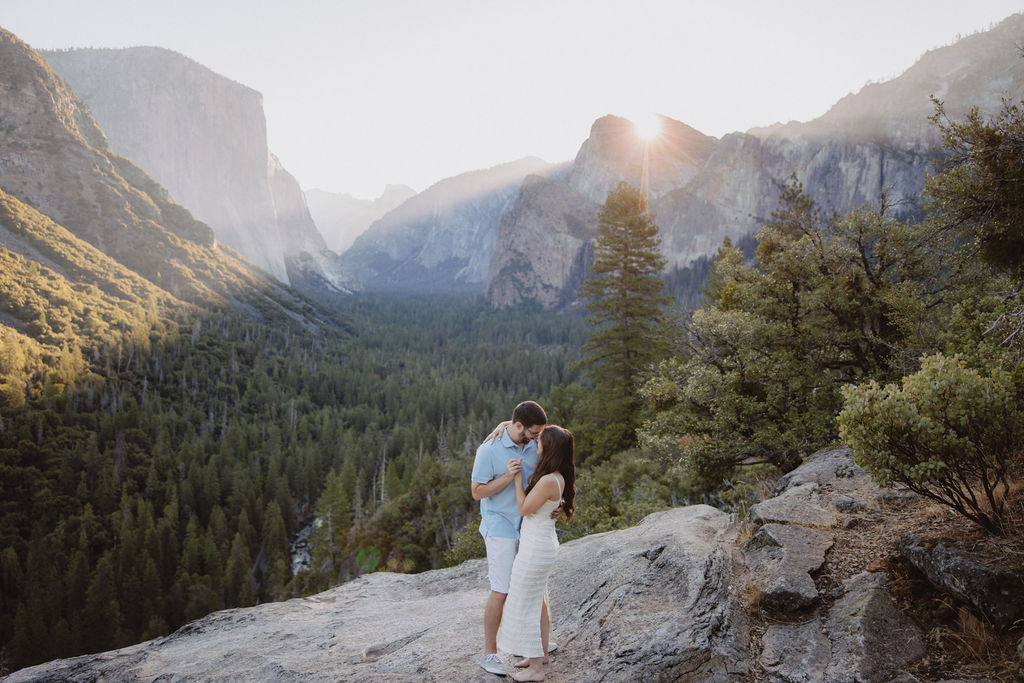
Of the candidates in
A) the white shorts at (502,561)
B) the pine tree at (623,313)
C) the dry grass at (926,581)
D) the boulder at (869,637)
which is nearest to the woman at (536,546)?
the white shorts at (502,561)

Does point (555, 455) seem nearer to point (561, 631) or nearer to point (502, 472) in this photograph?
point (502, 472)

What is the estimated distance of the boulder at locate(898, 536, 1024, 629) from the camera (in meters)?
4.62

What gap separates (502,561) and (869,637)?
3.69 m

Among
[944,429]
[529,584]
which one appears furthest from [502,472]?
[944,429]

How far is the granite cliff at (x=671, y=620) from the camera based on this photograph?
204 inches

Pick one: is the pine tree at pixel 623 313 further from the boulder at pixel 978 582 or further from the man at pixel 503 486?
the man at pixel 503 486

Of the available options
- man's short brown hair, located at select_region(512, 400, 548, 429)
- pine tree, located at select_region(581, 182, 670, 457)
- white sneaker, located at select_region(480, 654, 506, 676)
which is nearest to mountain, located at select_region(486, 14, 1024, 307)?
pine tree, located at select_region(581, 182, 670, 457)

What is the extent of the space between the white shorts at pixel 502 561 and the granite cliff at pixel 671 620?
1.18 m

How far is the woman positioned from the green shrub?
133 inches

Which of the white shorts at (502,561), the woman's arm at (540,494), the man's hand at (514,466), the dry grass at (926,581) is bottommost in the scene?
the dry grass at (926,581)

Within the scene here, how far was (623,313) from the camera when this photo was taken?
2484cm

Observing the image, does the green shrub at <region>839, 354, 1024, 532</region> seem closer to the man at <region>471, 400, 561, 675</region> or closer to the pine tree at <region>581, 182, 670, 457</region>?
the man at <region>471, 400, 561, 675</region>

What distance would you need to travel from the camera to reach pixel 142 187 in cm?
15825

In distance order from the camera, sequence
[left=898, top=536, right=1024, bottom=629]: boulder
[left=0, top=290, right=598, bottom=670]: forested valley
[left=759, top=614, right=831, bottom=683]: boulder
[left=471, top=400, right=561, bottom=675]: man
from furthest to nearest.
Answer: [left=0, top=290, right=598, bottom=670]: forested valley < [left=471, top=400, right=561, bottom=675]: man < [left=759, top=614, right=831, bottom=683]: boulder < [left=898, top=536, right=1024, bottom=629]: boulder
